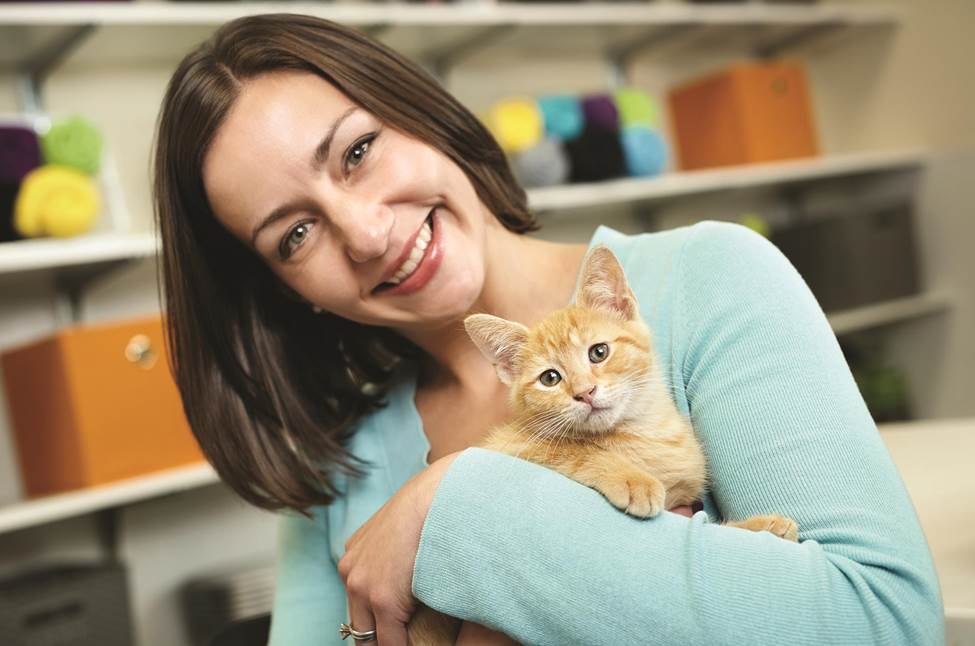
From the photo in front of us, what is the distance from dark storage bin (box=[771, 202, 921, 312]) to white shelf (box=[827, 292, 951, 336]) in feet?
0.08

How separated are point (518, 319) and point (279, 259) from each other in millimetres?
321

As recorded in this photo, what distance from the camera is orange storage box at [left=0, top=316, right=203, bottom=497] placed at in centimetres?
208

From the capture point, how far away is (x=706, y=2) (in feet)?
10.7

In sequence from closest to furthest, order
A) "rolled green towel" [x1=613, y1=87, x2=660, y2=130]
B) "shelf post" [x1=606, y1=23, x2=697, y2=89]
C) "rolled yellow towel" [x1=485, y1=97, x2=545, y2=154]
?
"rolled yellow towel" [x1=485, y1=97, x2=545, y2=154] < "rolled green towel" [x1=613, y1=87, x2=660, y2=130] < "shelf post" [x1=606, y1=23, x2=697, y2=89]

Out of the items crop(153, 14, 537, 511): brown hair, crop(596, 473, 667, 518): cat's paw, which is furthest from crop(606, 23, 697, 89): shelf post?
crop(596, 473, 667, 518): cat's paw

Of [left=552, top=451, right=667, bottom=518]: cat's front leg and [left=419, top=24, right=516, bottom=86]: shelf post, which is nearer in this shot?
[left=552, top=451, right=667, bottom=518]: cat's front leg

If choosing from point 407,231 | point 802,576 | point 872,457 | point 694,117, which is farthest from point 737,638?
point 694,117

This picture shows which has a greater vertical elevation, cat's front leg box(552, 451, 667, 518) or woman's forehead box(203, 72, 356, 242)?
woman's forehead box(203, 72, 356, 242)

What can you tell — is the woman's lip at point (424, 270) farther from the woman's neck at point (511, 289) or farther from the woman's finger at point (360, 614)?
the woman's finger at point (360, 614)

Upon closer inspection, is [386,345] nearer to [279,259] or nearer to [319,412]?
[319,412]

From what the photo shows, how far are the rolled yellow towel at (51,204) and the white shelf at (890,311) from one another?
7.42 ft

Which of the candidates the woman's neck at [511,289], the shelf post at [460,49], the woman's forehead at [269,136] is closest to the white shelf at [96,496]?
the woman's neck at [511,289]

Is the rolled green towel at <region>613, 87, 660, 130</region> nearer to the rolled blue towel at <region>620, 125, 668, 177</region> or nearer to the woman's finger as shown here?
the rolled blue towel at <region>620, 125, 668, 177</region>

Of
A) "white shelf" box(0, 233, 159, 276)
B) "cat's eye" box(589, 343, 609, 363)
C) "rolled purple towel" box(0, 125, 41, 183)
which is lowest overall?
"cat's eye" box(589, 343, 609, 363)
